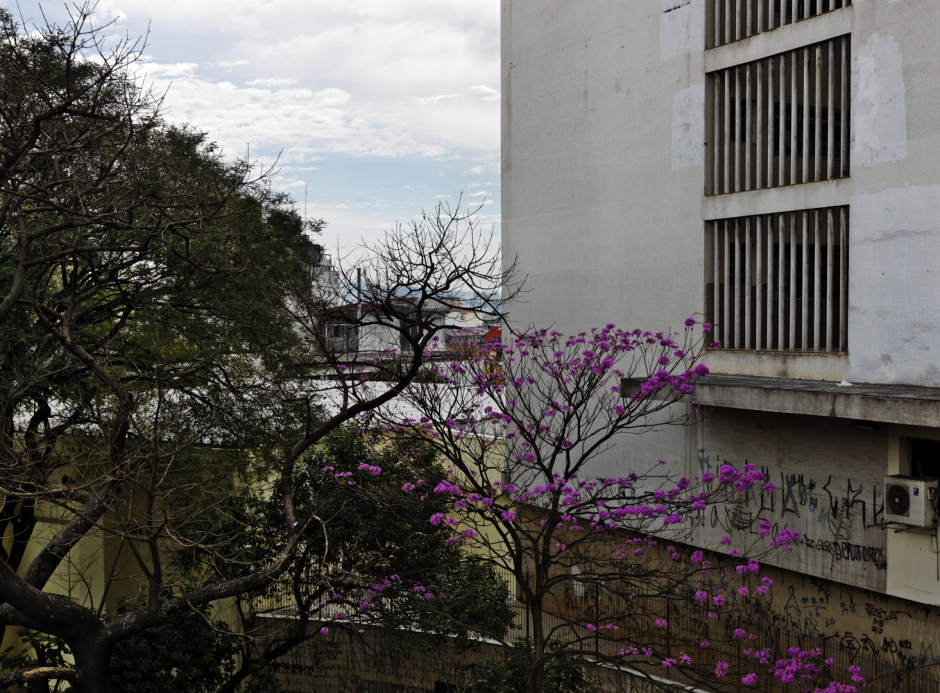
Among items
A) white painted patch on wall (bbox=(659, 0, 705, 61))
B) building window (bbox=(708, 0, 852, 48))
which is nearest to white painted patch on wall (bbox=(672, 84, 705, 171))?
white painted patch on wall (bbox=(659, 0, 705, 61))

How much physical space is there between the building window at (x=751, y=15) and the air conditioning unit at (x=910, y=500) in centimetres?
676

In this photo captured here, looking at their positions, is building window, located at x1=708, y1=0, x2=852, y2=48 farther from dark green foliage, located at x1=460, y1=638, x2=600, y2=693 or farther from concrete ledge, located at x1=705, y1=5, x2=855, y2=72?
dark green foliage, located at x1=460, y1=638, x2=600, y2=693

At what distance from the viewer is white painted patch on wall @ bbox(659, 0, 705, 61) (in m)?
13.6

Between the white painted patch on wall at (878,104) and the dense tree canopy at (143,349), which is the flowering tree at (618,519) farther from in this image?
the white painted patch on wall at (878,104)

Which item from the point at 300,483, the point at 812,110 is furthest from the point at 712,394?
the point at 300,483

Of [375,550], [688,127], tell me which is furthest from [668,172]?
[375,550]

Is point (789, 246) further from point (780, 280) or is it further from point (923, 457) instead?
point (923, 457)

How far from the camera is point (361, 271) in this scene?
11.7 meters

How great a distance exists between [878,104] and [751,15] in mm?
3121

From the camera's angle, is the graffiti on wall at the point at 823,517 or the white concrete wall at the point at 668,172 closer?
the white concrete wall at the point at 668,172

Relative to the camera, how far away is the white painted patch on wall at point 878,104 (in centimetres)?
1074

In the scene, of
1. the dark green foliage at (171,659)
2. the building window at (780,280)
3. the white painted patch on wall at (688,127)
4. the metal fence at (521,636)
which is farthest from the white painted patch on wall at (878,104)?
the dark green foliage at (171,659)

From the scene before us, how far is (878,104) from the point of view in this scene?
10961mm

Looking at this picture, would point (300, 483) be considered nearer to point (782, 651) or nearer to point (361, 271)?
point (361, 271)
